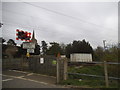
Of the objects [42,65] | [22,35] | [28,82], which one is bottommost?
[28,82]

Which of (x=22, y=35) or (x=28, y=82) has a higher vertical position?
(x=22, y=35)

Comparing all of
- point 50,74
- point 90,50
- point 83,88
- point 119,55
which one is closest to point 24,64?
point 50,74

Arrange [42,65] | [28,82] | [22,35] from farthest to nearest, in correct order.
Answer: [22,35] < [42,65] < [28,82]

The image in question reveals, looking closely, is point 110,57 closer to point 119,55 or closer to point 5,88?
point 119,55

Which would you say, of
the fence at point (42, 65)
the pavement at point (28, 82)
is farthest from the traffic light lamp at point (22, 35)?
the pavement at point (28, 82)

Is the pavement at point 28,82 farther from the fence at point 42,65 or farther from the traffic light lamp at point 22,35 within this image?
the traffic light lamp at point 22,35

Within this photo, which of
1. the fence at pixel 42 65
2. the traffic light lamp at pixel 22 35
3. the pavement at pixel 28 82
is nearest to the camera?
the pavement at pixel 28 82

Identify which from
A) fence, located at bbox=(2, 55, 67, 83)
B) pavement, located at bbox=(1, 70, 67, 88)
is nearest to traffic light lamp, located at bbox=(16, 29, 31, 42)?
fence, located at bbox=(2, 55, 67, 83)

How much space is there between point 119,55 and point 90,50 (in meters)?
25.5

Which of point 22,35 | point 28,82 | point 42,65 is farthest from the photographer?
point 22,35

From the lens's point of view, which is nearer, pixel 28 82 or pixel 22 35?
pixel 28 82

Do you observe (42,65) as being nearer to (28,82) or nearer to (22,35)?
(28,82)

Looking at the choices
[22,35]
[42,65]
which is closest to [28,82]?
[42,65]

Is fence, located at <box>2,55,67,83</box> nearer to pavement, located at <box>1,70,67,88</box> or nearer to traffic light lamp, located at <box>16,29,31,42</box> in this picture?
pavement, located at <box>1,70,67,88</box>
